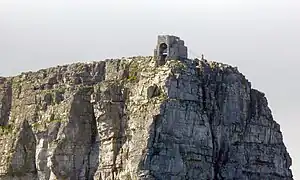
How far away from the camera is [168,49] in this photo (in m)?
183

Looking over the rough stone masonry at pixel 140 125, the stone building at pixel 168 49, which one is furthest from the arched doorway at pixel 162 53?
the rough stone masonry at pixel 140 125

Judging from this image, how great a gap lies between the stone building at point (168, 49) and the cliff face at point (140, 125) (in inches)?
40.0

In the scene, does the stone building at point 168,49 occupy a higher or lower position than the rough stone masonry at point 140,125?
higher

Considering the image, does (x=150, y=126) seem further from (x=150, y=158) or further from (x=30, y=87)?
(x=30, y=87)

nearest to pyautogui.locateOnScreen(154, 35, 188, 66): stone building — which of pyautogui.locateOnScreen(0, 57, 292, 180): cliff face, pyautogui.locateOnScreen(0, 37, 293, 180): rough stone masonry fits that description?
pyautogui.locateOnScreen(0, 37, 293, 180): rough stone masonry

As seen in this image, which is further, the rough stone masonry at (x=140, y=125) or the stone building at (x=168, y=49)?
the stone building at (x=168, y=49)

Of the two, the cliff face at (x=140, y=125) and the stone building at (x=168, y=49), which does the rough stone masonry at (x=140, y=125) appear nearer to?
the cliff face at (x=140, y=125)

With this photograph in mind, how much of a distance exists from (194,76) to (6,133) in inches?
970

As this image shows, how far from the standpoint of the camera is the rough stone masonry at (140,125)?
179 meters

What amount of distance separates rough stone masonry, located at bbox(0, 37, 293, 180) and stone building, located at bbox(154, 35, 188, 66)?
2.64 feet

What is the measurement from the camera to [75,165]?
614 feet

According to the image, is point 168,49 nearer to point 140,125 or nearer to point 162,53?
point 162,53

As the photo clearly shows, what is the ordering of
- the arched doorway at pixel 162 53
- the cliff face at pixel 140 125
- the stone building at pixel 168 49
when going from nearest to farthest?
the cliff face at pixel 140 125, the stone building at pixel 168 49, the arched doorway at pixel 162 53

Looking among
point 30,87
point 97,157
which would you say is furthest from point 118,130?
point 30,87
